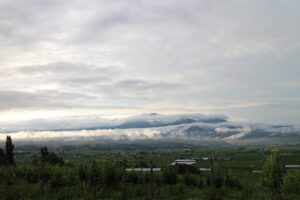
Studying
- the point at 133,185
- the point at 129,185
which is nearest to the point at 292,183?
the point at 133,185

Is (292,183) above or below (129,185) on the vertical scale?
below

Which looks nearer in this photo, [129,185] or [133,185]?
[129,185]

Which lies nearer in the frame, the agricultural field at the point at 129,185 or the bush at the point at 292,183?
the agricultural field at the point at 129,185

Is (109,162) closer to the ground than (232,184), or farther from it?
farther from it

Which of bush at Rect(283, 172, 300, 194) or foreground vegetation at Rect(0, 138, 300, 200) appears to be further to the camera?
bush at Rect(283, 172, 300, 194)

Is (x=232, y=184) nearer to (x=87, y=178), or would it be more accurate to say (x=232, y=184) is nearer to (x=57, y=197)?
(x=87, y=178)

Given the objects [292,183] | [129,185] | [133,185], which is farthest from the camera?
[133,185]

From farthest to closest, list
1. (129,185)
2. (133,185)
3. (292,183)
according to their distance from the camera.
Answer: (133,185), (129,185), (292,183)

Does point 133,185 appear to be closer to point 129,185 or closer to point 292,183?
point 129,185

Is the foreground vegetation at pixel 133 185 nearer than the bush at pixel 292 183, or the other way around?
the foreground vegetation at pixel 133 185

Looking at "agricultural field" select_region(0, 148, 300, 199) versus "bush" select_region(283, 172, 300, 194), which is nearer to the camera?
"agricultural field" select_region(0, 148, 300, 199)

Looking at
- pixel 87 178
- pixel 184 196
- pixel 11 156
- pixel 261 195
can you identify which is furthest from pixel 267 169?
pixel 11 156

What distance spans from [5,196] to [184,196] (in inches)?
Result: 385

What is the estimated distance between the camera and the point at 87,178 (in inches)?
1114
